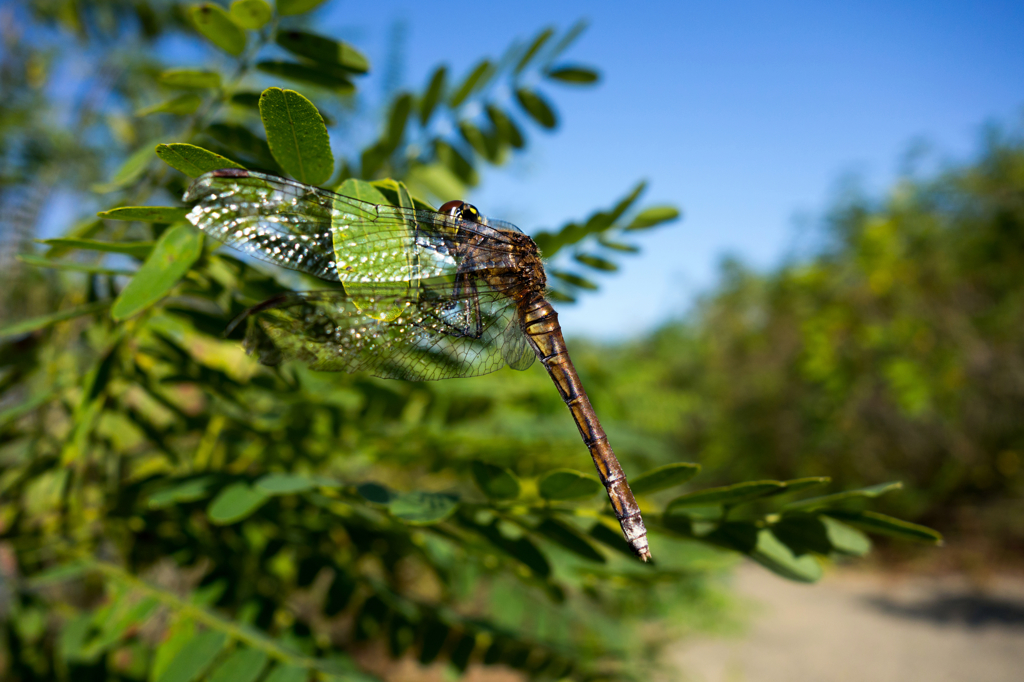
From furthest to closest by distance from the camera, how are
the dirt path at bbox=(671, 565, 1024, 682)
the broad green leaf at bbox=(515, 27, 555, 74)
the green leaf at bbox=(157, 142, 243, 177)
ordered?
the dirt path at bbox=(671, 565, 1024, 682)
the broad green leaf at bbox=(515, 27, 555, 74)
the green leaf at bbox=(157, 142, 243, 177)

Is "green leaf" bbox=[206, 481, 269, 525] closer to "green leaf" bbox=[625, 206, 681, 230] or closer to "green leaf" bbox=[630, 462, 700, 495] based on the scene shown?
"green leaf" bbox=[630, 462, 700, 495]

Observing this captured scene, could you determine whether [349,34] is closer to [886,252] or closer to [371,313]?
[371,313]

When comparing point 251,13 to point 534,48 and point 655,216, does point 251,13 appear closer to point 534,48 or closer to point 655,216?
point 534,48

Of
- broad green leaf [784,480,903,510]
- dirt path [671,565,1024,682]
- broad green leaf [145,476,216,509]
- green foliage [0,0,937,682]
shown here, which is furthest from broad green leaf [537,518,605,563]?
dirt path [671,565,1024,682]

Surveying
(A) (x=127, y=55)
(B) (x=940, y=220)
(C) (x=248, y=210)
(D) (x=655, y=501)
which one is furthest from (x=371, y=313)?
(B) (x=940, y=220)

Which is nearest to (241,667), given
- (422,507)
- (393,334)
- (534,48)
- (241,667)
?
(241,667)

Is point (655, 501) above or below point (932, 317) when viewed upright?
below
